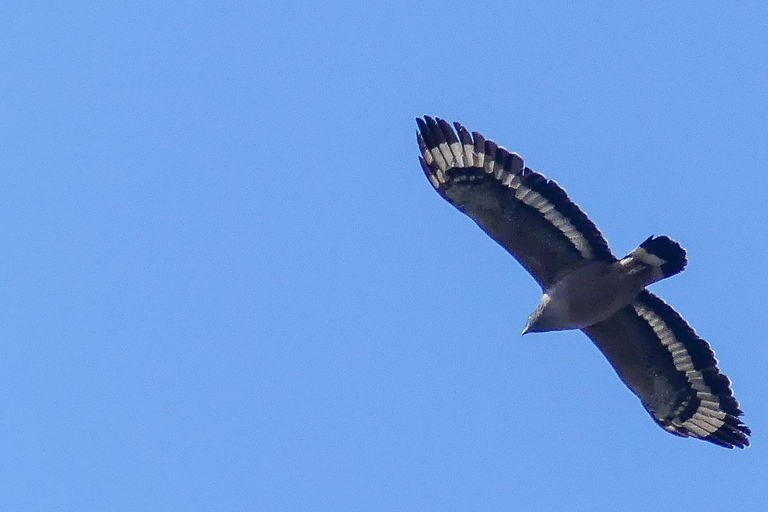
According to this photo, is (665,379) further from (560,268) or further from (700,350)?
(560,268)

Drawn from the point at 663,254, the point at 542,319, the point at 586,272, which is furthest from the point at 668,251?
the point at 542,319

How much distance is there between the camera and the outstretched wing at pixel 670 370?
17.2 metres

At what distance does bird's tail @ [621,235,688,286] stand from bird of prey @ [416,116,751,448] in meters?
0.01

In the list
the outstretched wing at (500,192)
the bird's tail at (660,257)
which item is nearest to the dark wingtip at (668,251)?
the bird's tail at (660,257)

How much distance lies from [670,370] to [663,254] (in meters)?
2.09

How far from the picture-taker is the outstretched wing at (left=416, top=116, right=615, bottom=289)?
16.0 meters

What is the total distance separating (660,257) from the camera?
16.2 metres

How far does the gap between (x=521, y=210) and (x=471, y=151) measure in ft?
3.02

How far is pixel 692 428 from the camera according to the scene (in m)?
17.7

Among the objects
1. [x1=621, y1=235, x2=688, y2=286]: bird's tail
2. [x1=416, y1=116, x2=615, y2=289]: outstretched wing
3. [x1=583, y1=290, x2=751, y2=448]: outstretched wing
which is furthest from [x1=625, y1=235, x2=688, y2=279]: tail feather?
[x1=583, y1=290, x2=751, y2=448]: outstretched wing

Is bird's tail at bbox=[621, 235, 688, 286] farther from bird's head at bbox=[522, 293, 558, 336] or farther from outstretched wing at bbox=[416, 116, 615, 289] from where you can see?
bird's head at bbox=[522, 293, 558, 336]

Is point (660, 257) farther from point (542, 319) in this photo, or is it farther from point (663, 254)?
point (542, 319)

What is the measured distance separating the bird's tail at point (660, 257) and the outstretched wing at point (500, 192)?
39cm

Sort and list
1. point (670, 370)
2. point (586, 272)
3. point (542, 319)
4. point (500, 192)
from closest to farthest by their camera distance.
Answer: point (500, 192) < point (586, 272) < point (542, 319) < point (670, 370)
